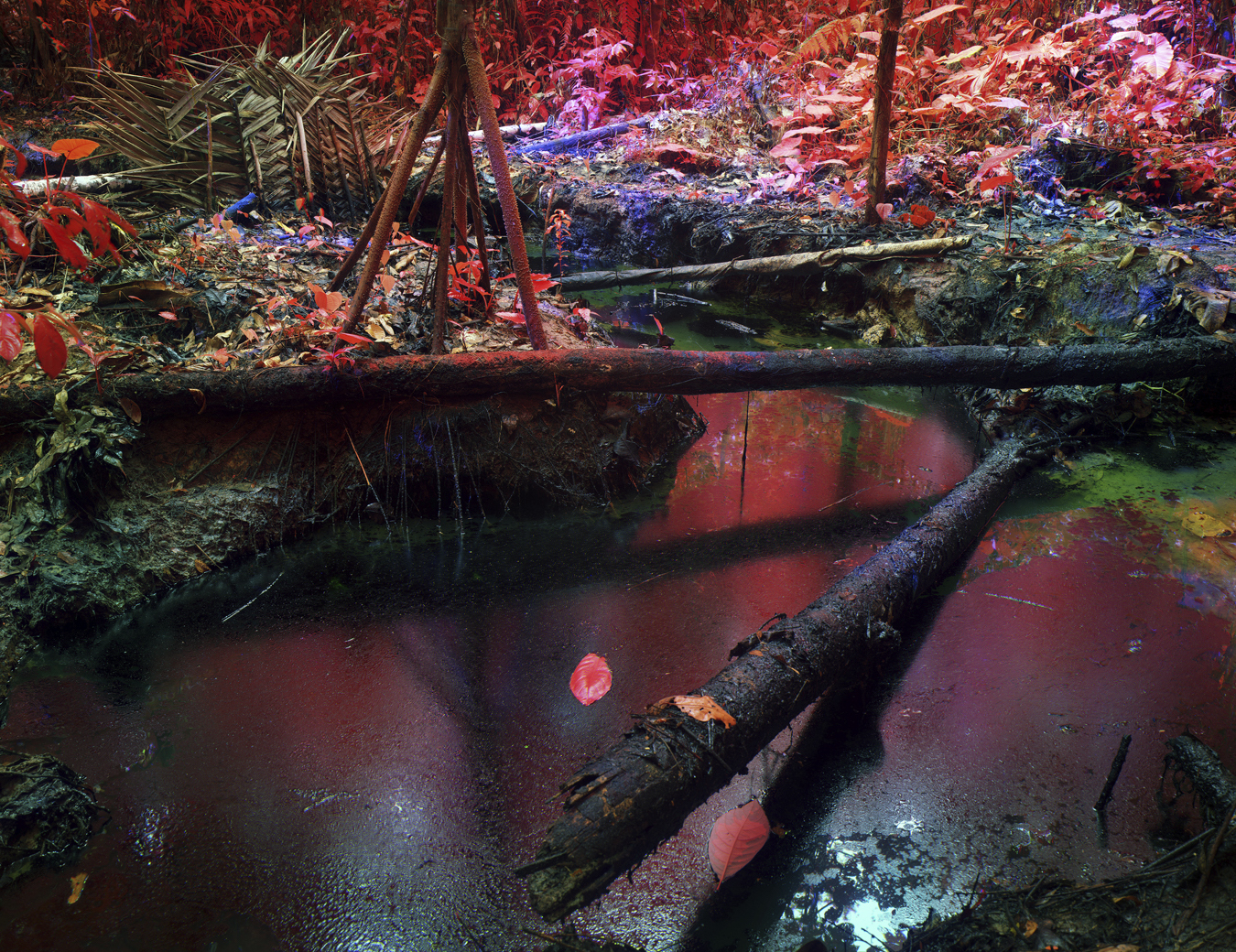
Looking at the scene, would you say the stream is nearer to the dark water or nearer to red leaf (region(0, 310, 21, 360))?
the dark water

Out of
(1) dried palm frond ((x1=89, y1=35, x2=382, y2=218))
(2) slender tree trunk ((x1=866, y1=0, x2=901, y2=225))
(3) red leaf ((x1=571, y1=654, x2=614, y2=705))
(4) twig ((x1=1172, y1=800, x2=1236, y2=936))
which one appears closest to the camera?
(4) twig ((x1=1172, y1=800, x2=1236, y2=936))

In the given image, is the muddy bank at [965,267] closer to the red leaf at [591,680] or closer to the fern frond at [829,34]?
the fern frond at [829,34]

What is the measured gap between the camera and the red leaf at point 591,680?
2234mm

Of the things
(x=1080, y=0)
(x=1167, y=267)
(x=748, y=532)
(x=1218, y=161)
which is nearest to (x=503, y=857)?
(x=748, y=532)

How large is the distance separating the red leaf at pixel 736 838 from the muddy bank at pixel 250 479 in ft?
6.00

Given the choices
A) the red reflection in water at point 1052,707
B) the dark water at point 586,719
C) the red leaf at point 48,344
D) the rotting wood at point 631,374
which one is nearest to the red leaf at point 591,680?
the dark water at point 586,719

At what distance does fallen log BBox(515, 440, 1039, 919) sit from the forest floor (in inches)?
24.4

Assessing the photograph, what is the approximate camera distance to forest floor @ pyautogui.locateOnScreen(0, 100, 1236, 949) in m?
2.62

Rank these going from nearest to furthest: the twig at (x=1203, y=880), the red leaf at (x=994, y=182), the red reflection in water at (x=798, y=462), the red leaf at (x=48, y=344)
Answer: the twig at (x=1203, y=880), the red leaf at (x=48, y=344), the red reflection in water at (x=798, y=462), the red leaf at (x=994, y=182)

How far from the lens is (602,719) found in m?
2.15

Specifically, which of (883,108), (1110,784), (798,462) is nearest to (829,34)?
(883,108)

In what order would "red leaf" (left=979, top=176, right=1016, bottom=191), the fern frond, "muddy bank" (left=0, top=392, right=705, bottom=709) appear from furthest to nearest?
the fern frond → "red leaf" (left=979, top=176, right=1016, bottom=191) → "muddy bank" (left=0, top=392, right=705, bottom=709)

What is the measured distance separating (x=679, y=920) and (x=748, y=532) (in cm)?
186

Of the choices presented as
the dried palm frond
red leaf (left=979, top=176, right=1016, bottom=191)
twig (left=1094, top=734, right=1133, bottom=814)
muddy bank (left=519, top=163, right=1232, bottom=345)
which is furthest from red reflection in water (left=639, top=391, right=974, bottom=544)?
the dried palm frond
